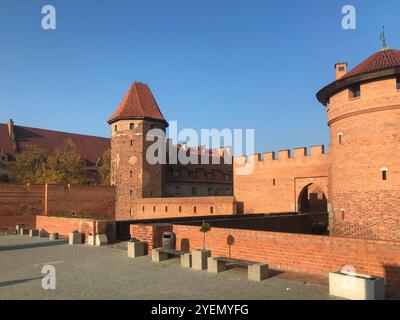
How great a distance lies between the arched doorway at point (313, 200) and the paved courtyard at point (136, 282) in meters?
19.9

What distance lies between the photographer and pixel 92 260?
11.6 m

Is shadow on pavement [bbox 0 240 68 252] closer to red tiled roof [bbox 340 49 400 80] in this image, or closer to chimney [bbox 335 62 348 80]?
red tiled roof [bbox 340 49 400 80]

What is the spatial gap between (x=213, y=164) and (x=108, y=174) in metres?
13.8

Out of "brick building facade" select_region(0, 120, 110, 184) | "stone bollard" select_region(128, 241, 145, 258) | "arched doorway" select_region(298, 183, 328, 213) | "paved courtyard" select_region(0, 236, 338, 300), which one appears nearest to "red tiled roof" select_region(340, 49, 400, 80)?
"paved courtyard" select_region(0, 236, 338, 300)

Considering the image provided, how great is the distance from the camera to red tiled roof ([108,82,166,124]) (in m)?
36.8

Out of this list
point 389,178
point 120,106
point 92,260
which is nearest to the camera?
point 92,260

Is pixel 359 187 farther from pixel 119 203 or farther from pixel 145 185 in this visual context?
pixel 119 203

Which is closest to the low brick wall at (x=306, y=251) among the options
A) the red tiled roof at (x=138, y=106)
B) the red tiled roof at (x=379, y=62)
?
the red tiled roof at (x=379, y=62)

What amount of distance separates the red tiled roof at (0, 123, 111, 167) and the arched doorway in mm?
33561

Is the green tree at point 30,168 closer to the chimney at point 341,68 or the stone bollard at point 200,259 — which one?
the chimney at point 341,68

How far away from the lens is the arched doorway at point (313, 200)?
28.8 m

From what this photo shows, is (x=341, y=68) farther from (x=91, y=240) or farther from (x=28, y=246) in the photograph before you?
(x=28, y=246)
